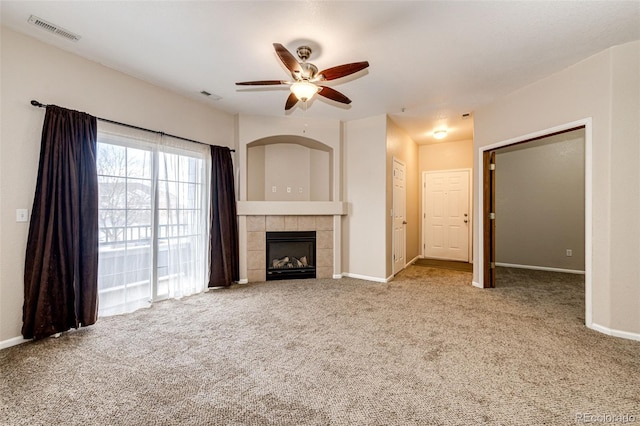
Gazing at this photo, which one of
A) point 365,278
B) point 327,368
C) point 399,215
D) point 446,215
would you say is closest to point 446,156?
point 446,215

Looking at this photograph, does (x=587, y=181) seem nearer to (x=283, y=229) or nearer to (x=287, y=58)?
(x=287, y=58)

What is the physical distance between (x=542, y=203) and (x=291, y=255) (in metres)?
5.11

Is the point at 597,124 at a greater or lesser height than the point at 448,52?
lesser

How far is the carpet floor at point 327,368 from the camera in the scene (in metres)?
1.63

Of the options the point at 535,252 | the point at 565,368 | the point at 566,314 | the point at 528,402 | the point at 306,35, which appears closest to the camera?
the point at 528,402

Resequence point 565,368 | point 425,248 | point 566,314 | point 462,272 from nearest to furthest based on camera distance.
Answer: point 565,368 < point 566,314 < point 462,272 < point 425,248

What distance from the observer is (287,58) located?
7.24 ft

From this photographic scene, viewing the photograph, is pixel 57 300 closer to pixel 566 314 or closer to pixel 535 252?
pixel 566 314

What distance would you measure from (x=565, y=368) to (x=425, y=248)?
4.72 meters

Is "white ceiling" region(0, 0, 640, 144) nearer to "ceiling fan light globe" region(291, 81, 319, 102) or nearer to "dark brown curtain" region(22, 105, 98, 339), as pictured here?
"ceiling fan light globe" region(291, 81, 319, 102)

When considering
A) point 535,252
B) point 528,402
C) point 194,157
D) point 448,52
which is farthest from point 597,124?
point 194,157

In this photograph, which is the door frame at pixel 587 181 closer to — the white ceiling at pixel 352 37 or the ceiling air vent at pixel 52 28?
the white ceiling at pixel 352 37

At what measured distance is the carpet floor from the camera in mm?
1626

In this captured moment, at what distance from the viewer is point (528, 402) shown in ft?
5.59
